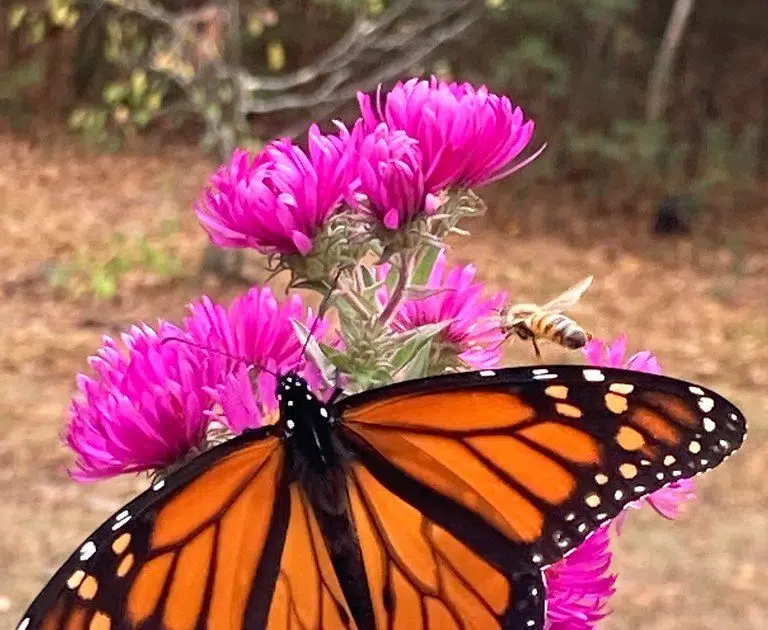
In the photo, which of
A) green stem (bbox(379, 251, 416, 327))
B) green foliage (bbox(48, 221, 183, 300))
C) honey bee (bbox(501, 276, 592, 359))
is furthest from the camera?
green foliage (bbox(48, 221, 183, 300))

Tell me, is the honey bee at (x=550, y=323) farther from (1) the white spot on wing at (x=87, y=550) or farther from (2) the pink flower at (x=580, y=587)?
(1) the white spot on wing at (x=87, y=550)

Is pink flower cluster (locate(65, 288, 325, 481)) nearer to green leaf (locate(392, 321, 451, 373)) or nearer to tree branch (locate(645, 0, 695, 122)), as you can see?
green leaf (locate(392, 321, 451, 373))

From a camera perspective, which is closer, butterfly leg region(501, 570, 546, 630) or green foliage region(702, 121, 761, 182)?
butterfly leg region(501, 570, 546, 630)

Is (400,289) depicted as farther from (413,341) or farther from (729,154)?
(729,154)

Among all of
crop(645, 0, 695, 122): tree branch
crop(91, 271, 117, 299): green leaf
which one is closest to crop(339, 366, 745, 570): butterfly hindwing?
crop(91, 271, 117, 299): green leaf

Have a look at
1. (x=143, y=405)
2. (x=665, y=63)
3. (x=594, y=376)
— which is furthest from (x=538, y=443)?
(x=665, y=63)

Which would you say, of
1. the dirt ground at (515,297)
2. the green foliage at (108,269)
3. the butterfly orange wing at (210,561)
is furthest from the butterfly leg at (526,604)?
the green foliage at (108,269)
